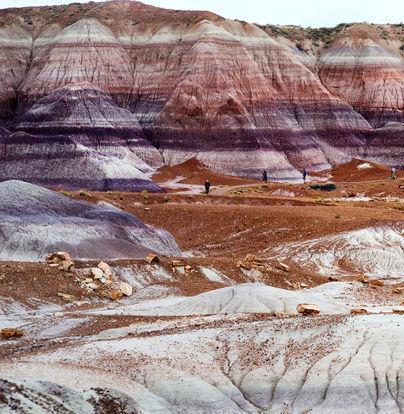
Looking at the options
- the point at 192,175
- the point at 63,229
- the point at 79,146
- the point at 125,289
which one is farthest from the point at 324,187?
the point at 125,289

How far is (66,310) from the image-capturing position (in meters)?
25.8

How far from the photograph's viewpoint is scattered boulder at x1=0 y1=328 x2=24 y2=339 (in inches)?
828

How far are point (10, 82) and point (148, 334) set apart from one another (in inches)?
2893

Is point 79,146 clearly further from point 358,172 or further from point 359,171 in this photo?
point 359,171

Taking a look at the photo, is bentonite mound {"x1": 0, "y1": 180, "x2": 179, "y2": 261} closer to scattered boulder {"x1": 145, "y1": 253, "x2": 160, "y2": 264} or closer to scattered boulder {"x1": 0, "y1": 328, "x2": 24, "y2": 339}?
scattered boulder {"x1": 145, "y1": 253, "x2": 160, "y2": 264}

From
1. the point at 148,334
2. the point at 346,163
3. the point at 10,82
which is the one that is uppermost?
the point at 148,334

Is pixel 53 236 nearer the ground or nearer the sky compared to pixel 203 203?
nearer the sky

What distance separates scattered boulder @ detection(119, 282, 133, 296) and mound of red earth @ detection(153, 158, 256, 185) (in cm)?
4279

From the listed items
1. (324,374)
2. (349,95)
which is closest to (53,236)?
(324,374)

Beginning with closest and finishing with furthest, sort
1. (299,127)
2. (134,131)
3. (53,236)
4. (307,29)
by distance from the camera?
(53,236)
(134,131)
(299,127)
(307,29)

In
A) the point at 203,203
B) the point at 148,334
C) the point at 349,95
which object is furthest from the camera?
the point at 349,95

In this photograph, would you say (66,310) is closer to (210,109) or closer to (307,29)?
(210,109)

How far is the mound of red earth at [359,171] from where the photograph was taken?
255 ft

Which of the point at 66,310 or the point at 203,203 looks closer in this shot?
the point at 66,310
